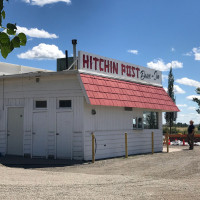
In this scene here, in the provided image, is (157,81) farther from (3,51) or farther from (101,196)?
(3,51)

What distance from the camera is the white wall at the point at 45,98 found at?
45.9 ft

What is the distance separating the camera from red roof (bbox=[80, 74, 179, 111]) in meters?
13.8

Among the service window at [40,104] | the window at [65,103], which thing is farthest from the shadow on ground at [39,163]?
the service window at [40,104]

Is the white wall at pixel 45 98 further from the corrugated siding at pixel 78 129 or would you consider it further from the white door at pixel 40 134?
the white door at pixel 40 134

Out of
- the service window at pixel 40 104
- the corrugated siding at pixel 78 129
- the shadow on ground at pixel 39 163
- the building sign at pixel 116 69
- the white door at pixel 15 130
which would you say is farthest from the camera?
the white door at pixel 15 130

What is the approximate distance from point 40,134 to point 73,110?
207 centimetres

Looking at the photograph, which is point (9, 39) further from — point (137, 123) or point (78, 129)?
point (137, 123)

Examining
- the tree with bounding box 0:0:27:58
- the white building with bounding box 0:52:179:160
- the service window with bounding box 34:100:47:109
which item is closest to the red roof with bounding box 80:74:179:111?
the white building with bounding box 0:52:179:160

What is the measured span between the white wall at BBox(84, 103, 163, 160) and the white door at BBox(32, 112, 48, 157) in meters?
2.06

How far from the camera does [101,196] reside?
6.89 meters

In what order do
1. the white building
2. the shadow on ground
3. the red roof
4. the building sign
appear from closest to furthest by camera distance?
the shadow on ground < the red roof < the white building < the building sign

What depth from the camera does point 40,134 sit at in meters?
14.9

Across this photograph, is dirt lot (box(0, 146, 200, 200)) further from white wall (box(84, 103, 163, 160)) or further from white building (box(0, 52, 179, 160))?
white wall (box(84, 103, 163, 160))

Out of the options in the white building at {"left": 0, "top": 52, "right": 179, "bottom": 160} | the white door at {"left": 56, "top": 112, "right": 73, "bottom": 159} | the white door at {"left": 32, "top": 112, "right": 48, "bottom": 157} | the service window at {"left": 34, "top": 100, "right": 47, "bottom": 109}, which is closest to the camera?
the white building at {"left": 0, "top": 52, "right": 179, "bottom": 160}
